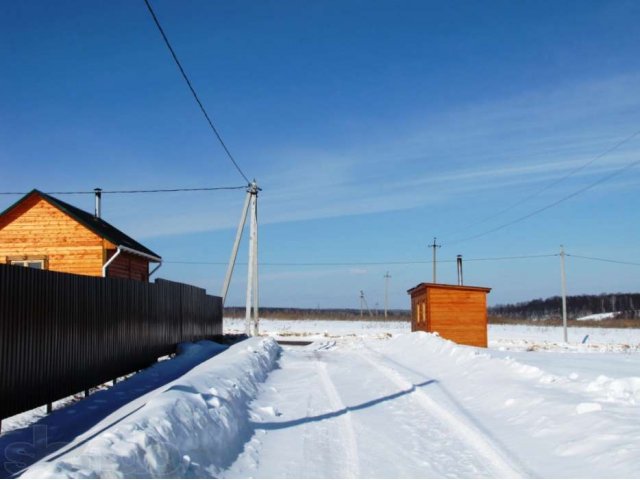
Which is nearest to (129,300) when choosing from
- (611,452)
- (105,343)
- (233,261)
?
(105,343)

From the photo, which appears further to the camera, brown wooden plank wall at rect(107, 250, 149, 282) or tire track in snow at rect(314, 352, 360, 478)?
brown wooden plank wall at rect(107, 250, 149, 282)

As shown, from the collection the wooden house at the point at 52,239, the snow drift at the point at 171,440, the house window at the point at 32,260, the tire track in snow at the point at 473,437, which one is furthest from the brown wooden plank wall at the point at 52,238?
the tire track in snow at the point at 473,437

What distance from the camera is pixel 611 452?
6.09 meters

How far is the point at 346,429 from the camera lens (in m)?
8.05

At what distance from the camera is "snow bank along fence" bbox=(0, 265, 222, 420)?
788 cm

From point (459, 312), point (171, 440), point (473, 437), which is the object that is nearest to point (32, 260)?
point (171, 440)

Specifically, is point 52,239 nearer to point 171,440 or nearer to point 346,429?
point 346,429

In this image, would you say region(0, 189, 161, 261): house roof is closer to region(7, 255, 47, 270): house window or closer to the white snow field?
region(7, 255, 47, 270): house window

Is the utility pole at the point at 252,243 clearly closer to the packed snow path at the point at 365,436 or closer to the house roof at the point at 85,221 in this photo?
the house roof at the point at 85,221

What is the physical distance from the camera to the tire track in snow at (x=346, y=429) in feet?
20.4

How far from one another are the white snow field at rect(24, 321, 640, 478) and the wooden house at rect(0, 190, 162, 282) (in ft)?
32.5

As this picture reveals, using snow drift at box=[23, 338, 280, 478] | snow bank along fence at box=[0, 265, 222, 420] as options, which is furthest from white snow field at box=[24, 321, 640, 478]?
snow bank along fence at box=[0, 265, 222, 420]

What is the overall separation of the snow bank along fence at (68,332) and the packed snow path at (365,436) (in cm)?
306

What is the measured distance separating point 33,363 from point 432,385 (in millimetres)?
7638
